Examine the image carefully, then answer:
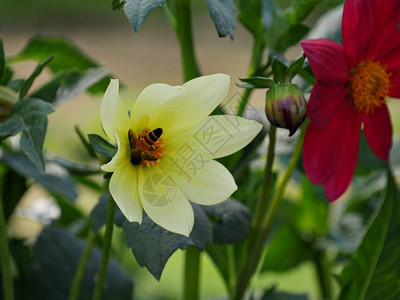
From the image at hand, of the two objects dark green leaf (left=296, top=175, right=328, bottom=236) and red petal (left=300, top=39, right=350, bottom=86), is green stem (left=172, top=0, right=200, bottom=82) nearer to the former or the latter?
red petal (left=300, top=39, right=350, bottom=86)

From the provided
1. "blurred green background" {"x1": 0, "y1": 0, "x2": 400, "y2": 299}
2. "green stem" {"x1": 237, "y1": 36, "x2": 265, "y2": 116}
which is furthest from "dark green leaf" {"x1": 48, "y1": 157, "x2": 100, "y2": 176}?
"blurred green background" {"x1": 0, "y1": 0, "x2": 400, "y2": 299}

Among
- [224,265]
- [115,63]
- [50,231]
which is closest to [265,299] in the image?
[224,265]

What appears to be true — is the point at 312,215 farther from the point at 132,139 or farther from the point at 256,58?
the point at 132,139

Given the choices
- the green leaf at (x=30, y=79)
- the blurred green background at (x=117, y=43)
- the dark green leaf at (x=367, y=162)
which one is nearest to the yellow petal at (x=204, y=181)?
the green leaf at (x=30, y=79)

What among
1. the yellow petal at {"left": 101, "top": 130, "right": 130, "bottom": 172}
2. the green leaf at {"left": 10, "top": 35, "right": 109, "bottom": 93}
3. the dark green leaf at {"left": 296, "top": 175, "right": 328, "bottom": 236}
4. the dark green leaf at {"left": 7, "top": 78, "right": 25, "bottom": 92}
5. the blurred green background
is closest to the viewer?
the yellow petal at {"left": 101, "top": 130, "right": 130, "bottom": 172}

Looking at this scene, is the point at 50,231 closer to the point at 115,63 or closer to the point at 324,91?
the point at 324,91

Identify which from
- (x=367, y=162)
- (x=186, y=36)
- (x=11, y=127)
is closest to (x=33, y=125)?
(x=11, y=127)

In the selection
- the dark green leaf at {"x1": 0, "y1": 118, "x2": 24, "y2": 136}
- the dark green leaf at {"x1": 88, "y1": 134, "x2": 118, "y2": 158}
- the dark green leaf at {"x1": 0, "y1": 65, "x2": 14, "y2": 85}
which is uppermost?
the dark green leaf at {"x1": 0, "y1": 65, "x2": 14, "y2": 85}
